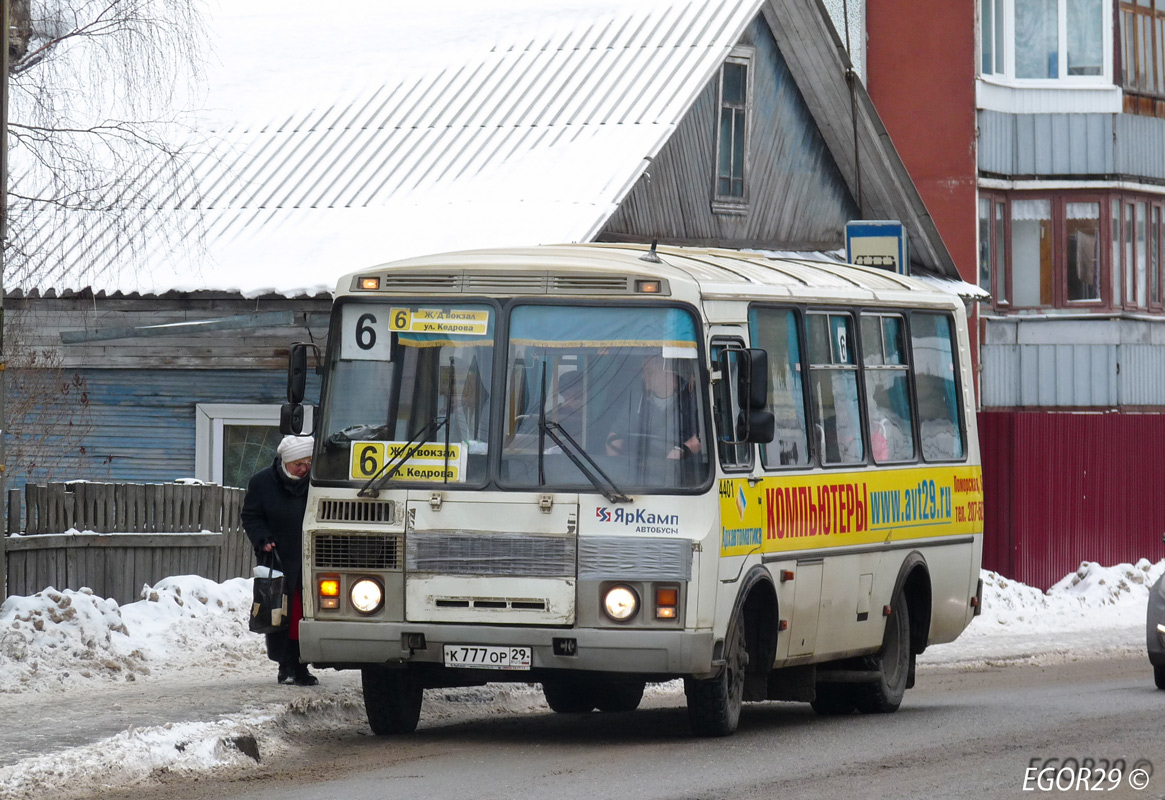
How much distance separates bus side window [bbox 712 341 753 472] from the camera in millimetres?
10656

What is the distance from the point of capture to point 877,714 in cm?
1309

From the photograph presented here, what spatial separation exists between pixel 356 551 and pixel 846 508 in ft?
10.6

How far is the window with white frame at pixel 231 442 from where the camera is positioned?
2048 cm

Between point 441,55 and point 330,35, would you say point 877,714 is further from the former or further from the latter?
Answer: point 330,35

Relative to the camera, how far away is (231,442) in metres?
20.7

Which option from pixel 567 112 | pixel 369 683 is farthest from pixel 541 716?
pixel 567 112

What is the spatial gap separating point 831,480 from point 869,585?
2.87ft

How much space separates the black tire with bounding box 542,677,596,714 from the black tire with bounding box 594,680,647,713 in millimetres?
46

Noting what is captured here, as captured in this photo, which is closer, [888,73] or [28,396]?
[28,396]

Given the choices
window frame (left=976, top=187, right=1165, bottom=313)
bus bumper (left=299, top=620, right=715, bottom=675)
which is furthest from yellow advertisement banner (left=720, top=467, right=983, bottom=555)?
window frame (left=976, top=187, right=1165, bottom=313)

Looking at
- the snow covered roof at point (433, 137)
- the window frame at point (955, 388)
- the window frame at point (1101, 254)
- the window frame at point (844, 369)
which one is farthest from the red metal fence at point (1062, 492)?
the window frame at point (844, 369)

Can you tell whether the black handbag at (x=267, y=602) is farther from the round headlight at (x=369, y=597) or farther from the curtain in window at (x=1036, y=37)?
the curtain in window at (x=1036, y=37)

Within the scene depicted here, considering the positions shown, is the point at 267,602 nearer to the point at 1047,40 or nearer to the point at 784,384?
the point at 784,384

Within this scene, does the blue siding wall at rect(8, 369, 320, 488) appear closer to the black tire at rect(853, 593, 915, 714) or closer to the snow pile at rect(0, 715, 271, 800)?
the black tire at rect(853, 593, 915, 714)
